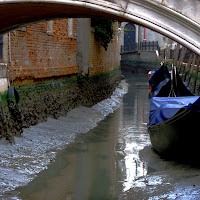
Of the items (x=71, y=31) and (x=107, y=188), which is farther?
(x=71, y=31)

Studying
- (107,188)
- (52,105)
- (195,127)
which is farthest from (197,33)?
(52,105)

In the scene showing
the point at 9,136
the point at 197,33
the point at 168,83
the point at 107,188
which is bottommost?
the point at 107,188

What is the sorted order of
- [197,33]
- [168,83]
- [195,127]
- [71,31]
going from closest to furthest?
[197,33], [195,127], [168,83], [71,31]

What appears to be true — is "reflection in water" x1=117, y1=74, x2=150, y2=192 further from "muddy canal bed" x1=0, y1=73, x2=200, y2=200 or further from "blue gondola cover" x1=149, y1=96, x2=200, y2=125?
"blue gondola cover" x1=149, y1=96, x2=200, y2=125

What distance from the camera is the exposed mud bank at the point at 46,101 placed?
8344mm

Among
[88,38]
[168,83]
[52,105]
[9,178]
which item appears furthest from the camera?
[88,38]

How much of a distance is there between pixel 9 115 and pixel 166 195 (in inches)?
133

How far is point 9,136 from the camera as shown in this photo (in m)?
8.15

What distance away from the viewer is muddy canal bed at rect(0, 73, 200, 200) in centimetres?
666

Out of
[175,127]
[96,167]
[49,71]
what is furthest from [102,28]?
[96,167]

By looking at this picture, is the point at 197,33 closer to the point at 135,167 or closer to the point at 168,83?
the point at 135,167

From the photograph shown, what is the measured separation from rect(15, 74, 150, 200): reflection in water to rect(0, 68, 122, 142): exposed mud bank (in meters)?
0.99

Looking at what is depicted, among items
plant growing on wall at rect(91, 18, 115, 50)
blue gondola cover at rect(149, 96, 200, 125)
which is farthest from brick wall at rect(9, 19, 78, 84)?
blue gondola cover at rect(149, 96, 200, 125)

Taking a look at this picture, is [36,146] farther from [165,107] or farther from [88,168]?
[165,107]
